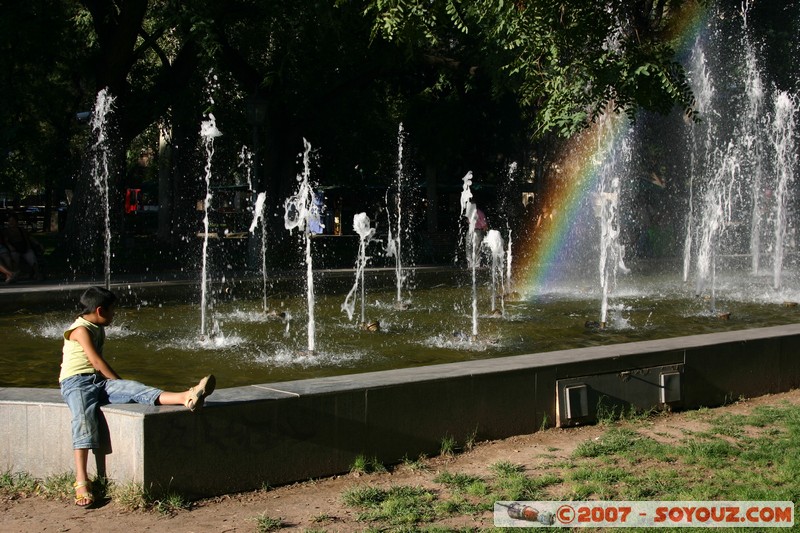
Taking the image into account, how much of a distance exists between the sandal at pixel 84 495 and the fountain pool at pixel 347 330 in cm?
289

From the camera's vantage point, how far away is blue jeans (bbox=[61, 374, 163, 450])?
5.34 m

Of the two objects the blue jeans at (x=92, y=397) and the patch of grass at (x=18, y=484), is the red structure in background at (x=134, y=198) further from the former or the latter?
the blue jeans at (x=92, y=397)

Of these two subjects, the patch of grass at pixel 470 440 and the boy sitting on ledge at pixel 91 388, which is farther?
the patch of grass at pixel 470 440

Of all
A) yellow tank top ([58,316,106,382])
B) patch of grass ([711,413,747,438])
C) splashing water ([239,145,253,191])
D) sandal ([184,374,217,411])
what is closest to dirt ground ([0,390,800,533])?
sandal ([184,374,217,411])

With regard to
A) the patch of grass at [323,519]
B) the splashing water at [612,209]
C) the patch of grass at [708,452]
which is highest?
the splashing water at [612,209]

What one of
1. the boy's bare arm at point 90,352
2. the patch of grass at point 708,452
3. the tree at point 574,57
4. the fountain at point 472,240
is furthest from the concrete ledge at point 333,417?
the fountain at point 472,240

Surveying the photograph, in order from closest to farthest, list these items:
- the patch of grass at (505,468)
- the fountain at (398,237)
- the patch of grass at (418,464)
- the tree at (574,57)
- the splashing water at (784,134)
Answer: the patch of grass at (505,468) < the patch of grass at (418,464) < the tree at (574,57) < the fountain at (398,237) < the splashing water at (784,134)

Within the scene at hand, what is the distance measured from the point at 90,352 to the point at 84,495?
2.65 ft

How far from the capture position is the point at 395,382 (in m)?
6.15

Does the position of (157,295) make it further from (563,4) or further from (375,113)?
(375,113)

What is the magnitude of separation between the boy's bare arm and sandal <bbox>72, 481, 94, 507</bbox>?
2.05ft

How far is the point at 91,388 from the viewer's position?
17.9 feet

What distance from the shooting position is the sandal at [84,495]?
5.22 metres

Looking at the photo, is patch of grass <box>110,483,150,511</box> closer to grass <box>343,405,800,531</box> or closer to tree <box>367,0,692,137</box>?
grass <box>343,405,800,531</box>
